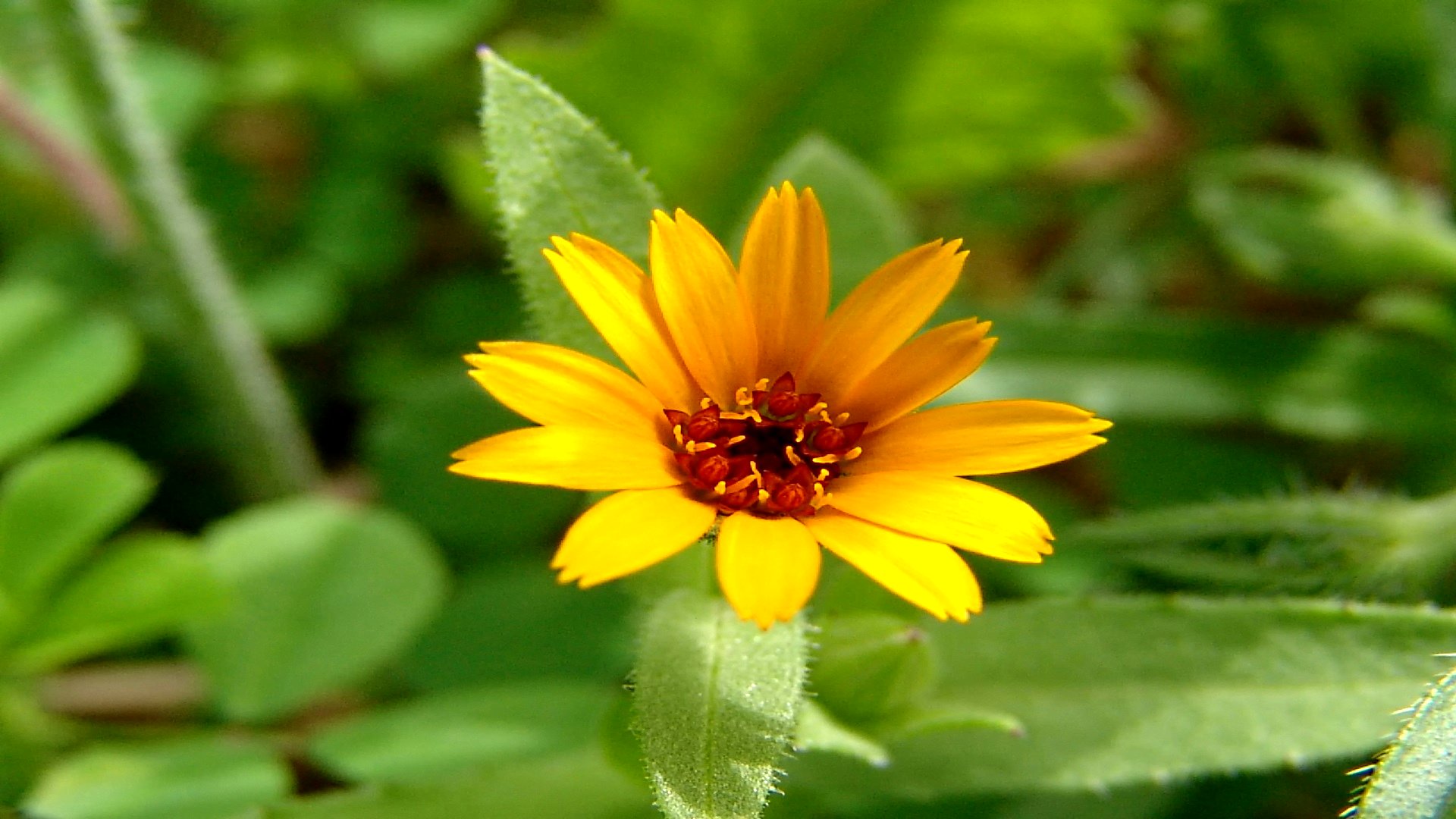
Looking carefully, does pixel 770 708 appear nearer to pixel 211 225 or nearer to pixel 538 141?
pixel 538 141

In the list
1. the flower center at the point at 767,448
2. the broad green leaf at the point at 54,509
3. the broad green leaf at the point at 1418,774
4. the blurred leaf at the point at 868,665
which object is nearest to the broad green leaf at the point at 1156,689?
the blurred leaf at the point at 868,665

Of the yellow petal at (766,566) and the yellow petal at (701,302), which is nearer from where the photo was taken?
the yellow petal at (766,566)

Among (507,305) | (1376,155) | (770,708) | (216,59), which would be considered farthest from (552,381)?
(1376,155)

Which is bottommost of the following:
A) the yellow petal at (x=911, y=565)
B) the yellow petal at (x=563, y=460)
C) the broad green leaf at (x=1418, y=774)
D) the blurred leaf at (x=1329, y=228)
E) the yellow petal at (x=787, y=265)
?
the broad green leaf at (x=1418, y=774)

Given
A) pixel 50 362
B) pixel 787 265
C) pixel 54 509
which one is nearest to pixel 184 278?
pixel 50 362

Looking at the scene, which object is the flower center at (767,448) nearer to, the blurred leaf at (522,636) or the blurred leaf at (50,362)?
the blurred leaf at (522,636)

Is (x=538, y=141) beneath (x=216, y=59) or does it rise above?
beneath

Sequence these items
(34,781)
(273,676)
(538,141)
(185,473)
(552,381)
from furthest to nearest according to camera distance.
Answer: (185,473) → (273,676) → (34,781) → (538,141) → (552,381)
